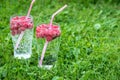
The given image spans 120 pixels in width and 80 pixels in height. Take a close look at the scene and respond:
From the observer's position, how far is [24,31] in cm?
323

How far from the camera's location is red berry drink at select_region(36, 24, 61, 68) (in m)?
3.05

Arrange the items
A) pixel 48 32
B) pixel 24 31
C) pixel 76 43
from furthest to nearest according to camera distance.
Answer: pixel 76 43, pixel 24 31, pixel 48 32

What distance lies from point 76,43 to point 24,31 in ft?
2.03

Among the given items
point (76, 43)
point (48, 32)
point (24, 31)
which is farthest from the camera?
point (76, 43)

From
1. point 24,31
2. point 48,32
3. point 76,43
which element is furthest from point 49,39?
point 76,43

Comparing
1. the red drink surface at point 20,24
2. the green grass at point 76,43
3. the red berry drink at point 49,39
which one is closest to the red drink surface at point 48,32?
the red berry drink at point 49,39

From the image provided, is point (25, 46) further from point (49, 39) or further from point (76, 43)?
point (76, 43)

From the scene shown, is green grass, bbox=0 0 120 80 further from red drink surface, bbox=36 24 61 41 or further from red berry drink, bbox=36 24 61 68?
red drink surface, bbox=36 24 61 41

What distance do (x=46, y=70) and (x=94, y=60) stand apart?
0.44 meters

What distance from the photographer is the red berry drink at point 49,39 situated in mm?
3053

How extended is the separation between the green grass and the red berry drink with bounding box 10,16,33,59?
0.07m

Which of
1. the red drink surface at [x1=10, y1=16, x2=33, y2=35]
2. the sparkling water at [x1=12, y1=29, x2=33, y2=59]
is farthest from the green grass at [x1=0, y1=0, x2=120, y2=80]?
the red drink surface at [x1=10, y1=16, x2=33, y2=35]

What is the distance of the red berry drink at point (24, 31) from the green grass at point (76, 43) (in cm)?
7

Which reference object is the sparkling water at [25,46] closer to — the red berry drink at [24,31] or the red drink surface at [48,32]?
the red berry drink at [24,31]
